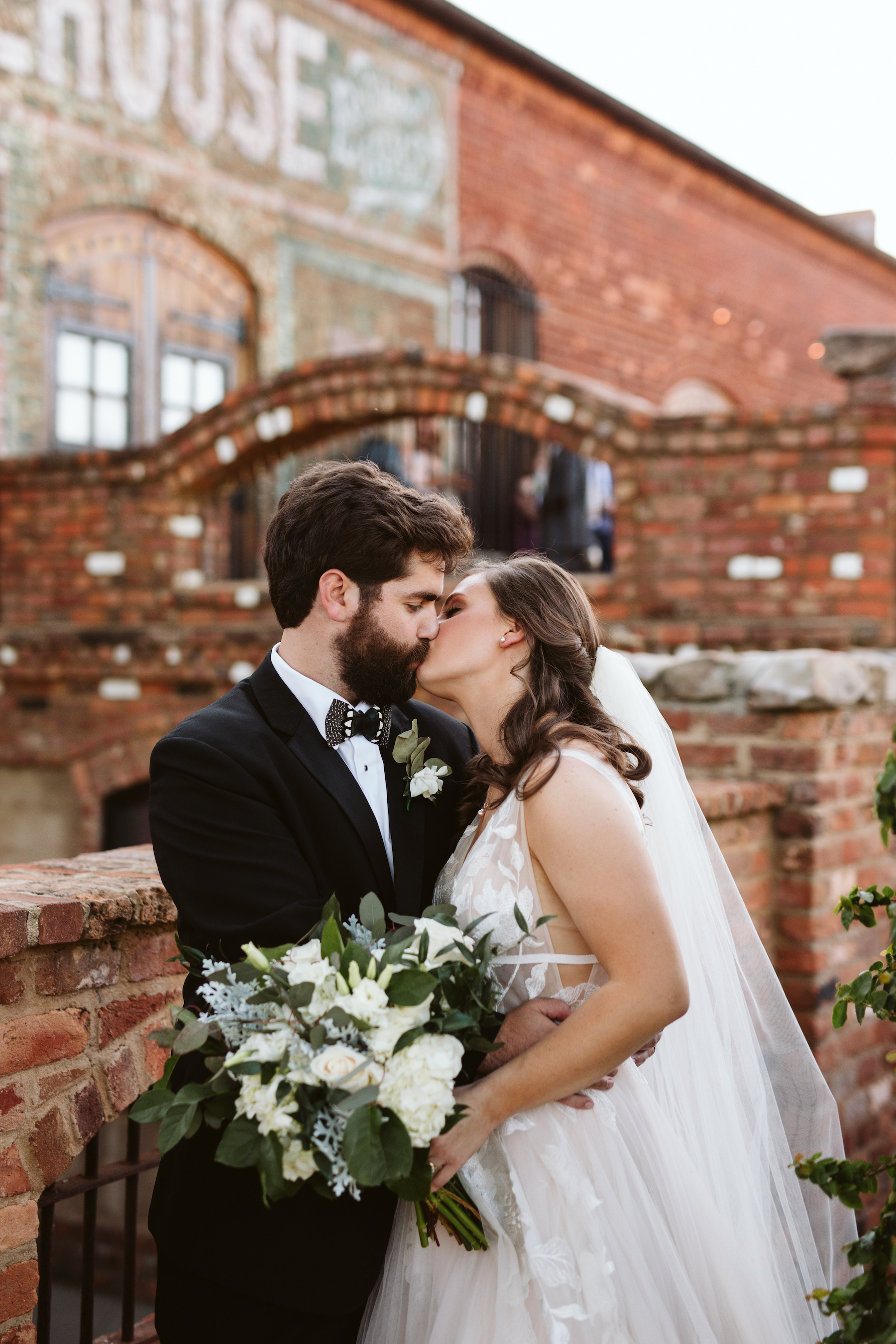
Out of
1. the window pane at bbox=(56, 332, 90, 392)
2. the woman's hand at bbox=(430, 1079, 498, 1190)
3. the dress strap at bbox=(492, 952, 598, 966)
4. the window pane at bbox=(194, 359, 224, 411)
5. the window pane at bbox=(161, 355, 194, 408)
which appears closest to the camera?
the woman's hand at bbox=(430, 1079, 498, 1190)

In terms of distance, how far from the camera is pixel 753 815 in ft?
12.2

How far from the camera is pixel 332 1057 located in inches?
64.6

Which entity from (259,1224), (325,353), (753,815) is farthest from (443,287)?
(259,1224)

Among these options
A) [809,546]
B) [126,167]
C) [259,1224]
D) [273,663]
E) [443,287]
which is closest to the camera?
[259,1224]

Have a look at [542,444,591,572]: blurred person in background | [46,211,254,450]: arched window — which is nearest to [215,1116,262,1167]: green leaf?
[542,444,591,572]: blurred person in background

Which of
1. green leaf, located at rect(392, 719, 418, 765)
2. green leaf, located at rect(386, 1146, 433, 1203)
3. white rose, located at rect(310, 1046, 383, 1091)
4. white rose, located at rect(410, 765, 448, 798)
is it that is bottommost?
green leaf, located at rect(386, 1146, 433, 1203)

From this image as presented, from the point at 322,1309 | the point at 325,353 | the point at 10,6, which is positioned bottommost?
the point at 322,1309

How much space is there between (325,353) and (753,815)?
7740 millimetres

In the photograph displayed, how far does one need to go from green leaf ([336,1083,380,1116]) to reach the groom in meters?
0.32

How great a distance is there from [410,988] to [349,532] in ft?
3.15

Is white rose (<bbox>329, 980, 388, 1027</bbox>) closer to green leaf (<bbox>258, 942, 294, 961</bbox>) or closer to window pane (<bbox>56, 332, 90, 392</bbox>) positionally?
green leaf (<bbox>258, 942, 294, 961</bbox>)

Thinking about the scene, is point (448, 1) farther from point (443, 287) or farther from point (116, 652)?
point (116, 652)

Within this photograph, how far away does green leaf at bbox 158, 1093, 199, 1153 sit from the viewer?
1728 mm

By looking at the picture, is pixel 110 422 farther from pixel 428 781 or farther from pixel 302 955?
pixel 302 955
